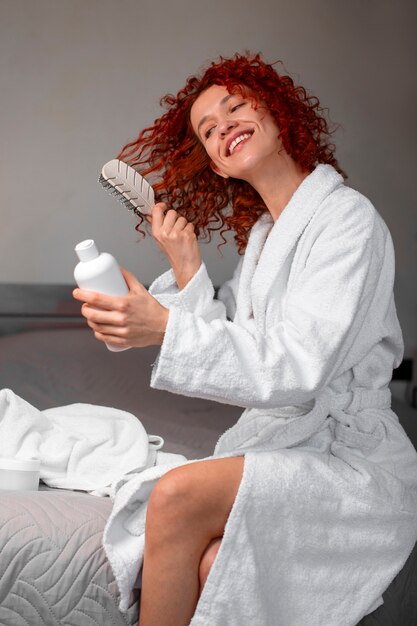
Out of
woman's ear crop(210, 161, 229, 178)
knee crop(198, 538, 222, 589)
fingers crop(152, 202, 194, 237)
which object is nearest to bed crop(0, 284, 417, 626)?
knee crop(198, 538, 222, 589)

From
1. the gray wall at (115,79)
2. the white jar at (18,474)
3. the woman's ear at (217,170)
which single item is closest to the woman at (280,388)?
the woman's ear at (217,170)

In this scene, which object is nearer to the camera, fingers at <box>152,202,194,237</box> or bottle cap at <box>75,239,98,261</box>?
bottle cap at <box>75,239,98,261</box>

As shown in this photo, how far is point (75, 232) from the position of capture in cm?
373

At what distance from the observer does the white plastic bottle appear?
1.15 metres

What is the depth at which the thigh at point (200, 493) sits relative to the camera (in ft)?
3.84

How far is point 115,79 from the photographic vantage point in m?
3.68

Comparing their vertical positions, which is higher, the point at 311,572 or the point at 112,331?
the point at 112,331

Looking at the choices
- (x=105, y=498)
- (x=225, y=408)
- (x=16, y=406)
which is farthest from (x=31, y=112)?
(x=105, y=498)

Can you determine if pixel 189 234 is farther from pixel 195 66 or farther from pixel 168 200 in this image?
pixel 195 66

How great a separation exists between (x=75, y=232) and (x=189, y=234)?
2.31m

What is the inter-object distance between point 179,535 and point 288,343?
307 mm

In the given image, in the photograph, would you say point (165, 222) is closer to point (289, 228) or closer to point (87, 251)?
point (289, 228)

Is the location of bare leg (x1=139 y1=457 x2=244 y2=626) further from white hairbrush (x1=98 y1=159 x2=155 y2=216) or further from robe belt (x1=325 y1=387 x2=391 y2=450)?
white hairbrush (x1=98 y1=159 x2=155 y2=216)

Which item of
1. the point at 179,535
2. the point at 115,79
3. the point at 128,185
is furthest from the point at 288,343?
the point at 115,79
